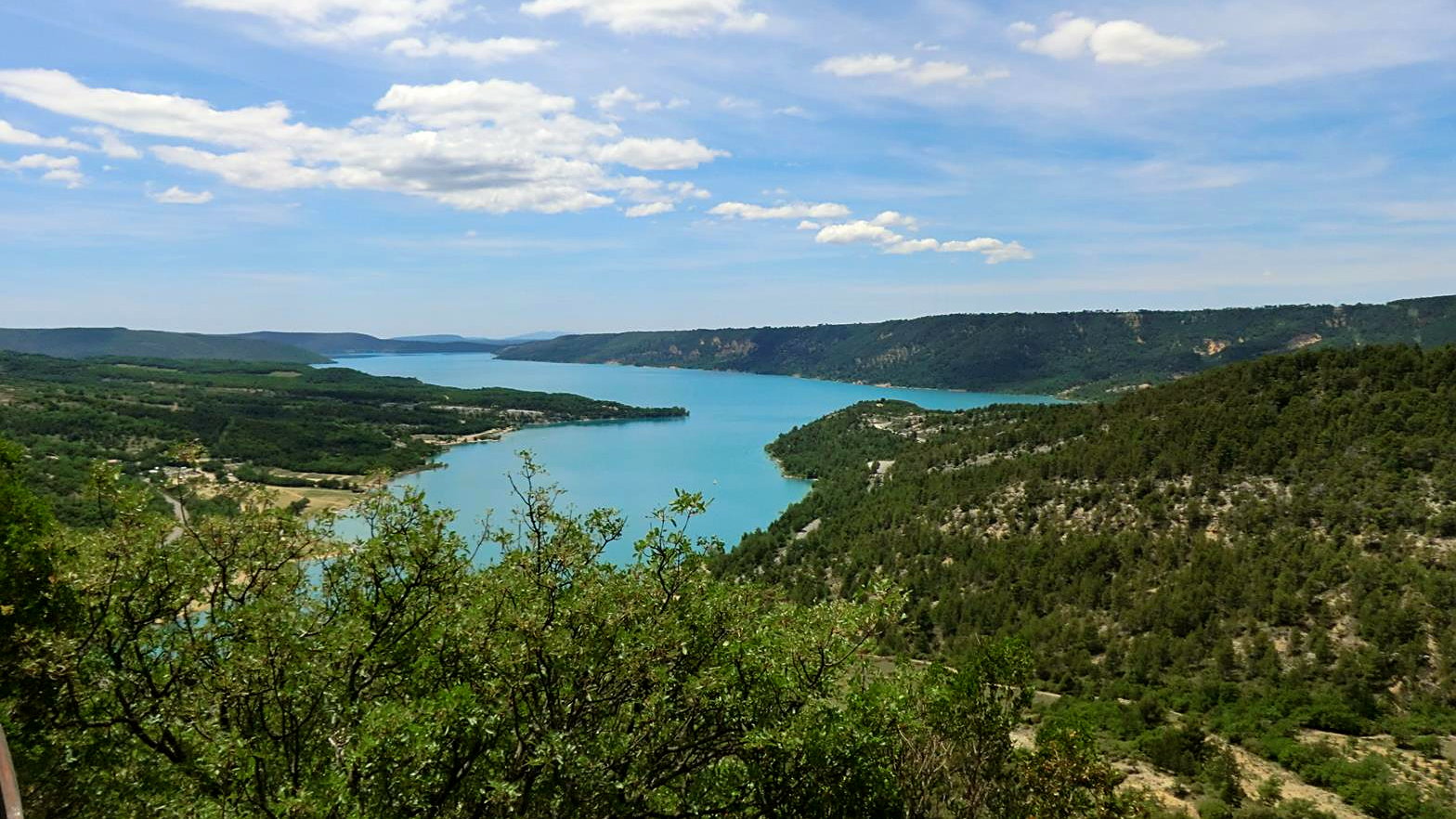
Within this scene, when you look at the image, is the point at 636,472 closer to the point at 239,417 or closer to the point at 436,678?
the point at 239,417

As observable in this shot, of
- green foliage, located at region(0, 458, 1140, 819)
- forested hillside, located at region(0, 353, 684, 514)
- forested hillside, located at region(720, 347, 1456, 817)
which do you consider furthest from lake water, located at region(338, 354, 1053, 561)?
green foliage, located at region(0, 458, 1140, 819)

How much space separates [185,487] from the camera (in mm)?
8891

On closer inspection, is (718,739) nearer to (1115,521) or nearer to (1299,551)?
(1299,551)

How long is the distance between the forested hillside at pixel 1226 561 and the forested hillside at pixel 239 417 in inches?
2519

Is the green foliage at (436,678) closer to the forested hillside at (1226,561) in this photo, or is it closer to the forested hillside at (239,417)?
the forested hillside at (1226,561)

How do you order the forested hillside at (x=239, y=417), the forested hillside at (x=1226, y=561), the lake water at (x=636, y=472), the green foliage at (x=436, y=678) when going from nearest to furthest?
1. the green foliage at (x=436, y=678)
2. the forested hillside at (x=1226, y=561)
3. the lake water at (x=636, y=472)
4. the forested hillside at (x=239, y=417)

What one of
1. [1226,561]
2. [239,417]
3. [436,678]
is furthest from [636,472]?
[436,678]

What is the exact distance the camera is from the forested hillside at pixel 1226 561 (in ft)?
92.0

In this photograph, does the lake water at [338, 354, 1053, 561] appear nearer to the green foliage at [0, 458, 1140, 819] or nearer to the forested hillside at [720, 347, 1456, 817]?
the forested hillside at [720, 347, 1456, 817]

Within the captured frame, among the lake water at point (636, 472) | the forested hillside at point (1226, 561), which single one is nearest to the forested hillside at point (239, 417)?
the lake water at point (636, 472)

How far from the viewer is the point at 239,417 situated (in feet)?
417

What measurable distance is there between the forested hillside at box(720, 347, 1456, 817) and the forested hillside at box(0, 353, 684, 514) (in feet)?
210

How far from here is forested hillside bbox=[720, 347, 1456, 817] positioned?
2805 cm

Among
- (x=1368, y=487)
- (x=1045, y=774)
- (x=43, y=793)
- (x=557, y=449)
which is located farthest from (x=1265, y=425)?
(x=557, y=449)
